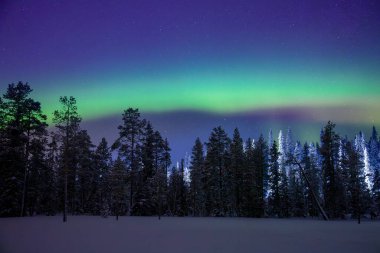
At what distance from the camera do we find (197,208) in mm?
64750

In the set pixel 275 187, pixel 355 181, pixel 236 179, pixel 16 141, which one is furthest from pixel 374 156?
pixel 16 141

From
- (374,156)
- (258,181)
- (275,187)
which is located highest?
(374,156)

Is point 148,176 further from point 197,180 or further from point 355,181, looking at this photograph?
point 355,181

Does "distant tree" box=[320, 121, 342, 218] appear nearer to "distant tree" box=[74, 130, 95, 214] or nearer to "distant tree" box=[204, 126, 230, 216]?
"distant tree" box=[204, 126, 230, 216]

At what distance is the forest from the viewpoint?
137 feet

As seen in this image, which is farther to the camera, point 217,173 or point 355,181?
point 217,173

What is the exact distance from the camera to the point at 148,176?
185 feet

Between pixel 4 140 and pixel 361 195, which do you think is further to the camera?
pixel 361 195

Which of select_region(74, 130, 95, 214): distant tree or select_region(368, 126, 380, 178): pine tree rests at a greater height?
select_region(368, 126, 380, 178): pine tree

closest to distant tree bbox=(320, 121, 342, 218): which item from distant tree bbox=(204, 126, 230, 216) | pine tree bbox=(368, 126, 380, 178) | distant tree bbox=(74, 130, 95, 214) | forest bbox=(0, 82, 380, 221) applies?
forest bbox=(0, 82, 380, 221)

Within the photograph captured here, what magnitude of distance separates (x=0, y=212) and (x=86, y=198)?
2507cm

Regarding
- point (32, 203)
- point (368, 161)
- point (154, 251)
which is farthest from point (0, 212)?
point (368, 161)

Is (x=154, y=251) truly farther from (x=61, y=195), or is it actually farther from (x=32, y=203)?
(x=61, y=195)

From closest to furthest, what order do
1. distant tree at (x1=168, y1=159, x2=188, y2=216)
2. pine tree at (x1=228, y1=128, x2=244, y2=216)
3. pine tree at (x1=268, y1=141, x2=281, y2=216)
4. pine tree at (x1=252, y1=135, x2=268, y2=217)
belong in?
pine tree at (x1=252, y1=135, x2=268, y2=217) < pine tree at (x1=268, y1=141, x2=281, y2=216) < pine tree at (x1=228, y1=128, x2=244, y2=216) < distant tree at (x1=168, y1=159, x2=188, y2=216)
